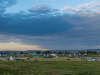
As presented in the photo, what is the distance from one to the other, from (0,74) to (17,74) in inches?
109

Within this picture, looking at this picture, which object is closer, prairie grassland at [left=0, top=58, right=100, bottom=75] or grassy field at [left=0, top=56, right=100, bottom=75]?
prairie grassland at [left=0, top=58, right=100, bottom=75]

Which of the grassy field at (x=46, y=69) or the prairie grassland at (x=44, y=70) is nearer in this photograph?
the prairie grassland at (x=44, y=70)

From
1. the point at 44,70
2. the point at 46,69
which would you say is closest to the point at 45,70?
the point at 44,70

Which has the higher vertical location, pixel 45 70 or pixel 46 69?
pixel 45 70

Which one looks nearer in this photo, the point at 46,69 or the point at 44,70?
the point at 44,70

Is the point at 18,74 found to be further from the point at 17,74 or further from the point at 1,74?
the point at 1,74

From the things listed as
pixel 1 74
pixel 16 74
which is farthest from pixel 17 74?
pixel 1 74

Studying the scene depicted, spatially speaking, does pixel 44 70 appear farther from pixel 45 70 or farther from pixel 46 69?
pixel 46 69

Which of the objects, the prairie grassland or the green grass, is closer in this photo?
the prairie grassland

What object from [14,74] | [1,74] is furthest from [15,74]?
[1,74]

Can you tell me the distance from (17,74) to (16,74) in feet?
0.55

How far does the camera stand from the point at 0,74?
22.3 m

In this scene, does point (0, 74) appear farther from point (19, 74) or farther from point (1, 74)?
point (19, 74)

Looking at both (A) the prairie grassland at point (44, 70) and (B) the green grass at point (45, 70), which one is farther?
(B) the green grass at point (45, 70)
